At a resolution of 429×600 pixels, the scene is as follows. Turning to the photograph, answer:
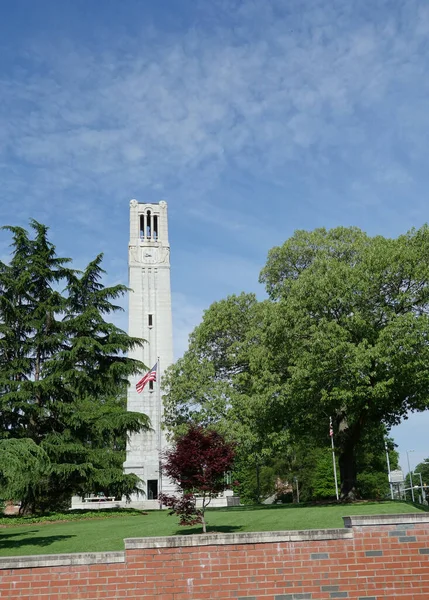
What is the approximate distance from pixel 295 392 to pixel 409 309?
18.6 ft

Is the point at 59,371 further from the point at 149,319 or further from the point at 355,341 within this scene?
the point at 149,319

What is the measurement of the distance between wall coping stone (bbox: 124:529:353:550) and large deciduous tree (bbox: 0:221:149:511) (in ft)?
64.9

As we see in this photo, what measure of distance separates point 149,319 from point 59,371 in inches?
773

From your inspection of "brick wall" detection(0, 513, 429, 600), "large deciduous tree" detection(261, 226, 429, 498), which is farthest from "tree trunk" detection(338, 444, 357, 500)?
"brick wall" detection(0, 513, 429, 600)

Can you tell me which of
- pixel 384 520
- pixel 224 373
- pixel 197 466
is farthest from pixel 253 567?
pixel 224 373

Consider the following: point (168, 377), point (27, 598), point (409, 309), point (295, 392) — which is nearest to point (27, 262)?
point (168, 377)

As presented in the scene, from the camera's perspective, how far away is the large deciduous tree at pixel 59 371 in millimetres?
26938

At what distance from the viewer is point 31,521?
2381cm

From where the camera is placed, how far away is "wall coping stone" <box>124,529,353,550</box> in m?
7.29

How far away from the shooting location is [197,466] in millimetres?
14430

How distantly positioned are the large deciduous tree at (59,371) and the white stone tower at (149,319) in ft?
36.5

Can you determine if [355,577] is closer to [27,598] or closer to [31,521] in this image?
[27,598]

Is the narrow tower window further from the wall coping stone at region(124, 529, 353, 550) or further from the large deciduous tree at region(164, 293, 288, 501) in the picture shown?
the wall coping stone at region(124, 529, 353, 550)

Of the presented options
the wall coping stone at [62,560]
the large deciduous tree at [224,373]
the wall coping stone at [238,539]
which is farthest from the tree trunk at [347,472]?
the wall coping stone at [62,560]
